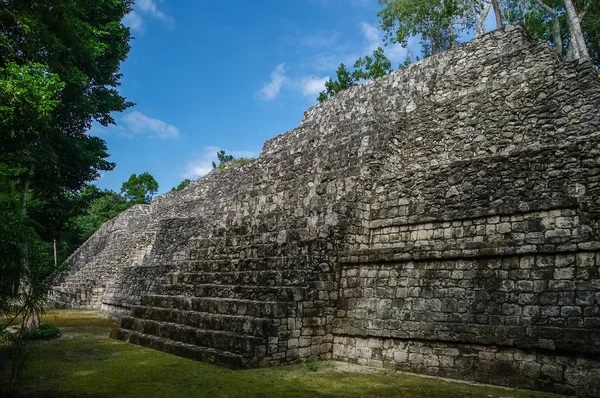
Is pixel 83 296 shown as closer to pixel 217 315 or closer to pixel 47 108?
pixel 47 108

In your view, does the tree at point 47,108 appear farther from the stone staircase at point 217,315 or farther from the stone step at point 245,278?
the stone step at point 245,278

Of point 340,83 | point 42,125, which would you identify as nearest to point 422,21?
point 340,83

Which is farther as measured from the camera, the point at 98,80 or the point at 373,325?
the point at 98,80

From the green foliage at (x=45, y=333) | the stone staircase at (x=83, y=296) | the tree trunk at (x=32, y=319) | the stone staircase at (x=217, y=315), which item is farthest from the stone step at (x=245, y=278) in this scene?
the stone staircase at (x=83, y=296)

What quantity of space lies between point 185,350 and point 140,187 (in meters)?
38.7

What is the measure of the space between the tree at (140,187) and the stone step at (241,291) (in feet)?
113

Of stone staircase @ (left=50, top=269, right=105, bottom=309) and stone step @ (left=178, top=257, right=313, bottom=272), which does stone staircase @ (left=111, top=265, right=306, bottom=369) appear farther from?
stone staircase @ (left=50, top=269, right=105, bottom=309)

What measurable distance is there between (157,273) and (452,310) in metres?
9.14

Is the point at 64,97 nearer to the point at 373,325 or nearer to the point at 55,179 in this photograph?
the point at 55,179

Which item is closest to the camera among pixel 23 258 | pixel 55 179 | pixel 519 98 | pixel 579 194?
pixel 23 258

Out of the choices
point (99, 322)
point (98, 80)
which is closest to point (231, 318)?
point (99, 322)

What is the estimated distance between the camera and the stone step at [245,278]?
727 centimetres

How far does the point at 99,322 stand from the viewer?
42.3 ft

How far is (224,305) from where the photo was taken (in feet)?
24.8
